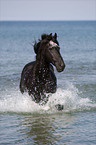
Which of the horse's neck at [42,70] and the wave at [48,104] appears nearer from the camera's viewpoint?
the horse's neck at [42,70]

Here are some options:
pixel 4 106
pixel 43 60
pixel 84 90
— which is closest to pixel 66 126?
pixel 43 60

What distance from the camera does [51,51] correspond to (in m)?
7.32

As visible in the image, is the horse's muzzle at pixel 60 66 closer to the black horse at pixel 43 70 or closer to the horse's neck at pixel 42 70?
the black horse at pixel 43 70

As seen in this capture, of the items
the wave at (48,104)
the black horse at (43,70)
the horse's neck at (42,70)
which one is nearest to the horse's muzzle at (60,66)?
the black horse at (43,70)

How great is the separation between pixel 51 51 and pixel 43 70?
25.7 inches

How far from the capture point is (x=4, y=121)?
7617 mm

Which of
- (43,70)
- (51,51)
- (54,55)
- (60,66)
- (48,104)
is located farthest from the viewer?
(48,104)

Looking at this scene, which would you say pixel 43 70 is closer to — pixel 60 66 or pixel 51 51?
pixel 51 51

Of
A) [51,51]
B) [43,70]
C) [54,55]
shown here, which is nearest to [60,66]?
[54,55]

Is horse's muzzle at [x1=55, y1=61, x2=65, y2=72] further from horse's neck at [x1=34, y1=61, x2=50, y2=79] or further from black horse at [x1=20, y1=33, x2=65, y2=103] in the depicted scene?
horse's neck at [x1=34, y1=61, x2=50, y2=79]

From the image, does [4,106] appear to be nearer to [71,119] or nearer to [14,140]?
[71,119]

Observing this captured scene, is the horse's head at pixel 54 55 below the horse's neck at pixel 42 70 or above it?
above

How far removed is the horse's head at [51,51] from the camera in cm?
707

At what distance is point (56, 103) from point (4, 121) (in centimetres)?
152
